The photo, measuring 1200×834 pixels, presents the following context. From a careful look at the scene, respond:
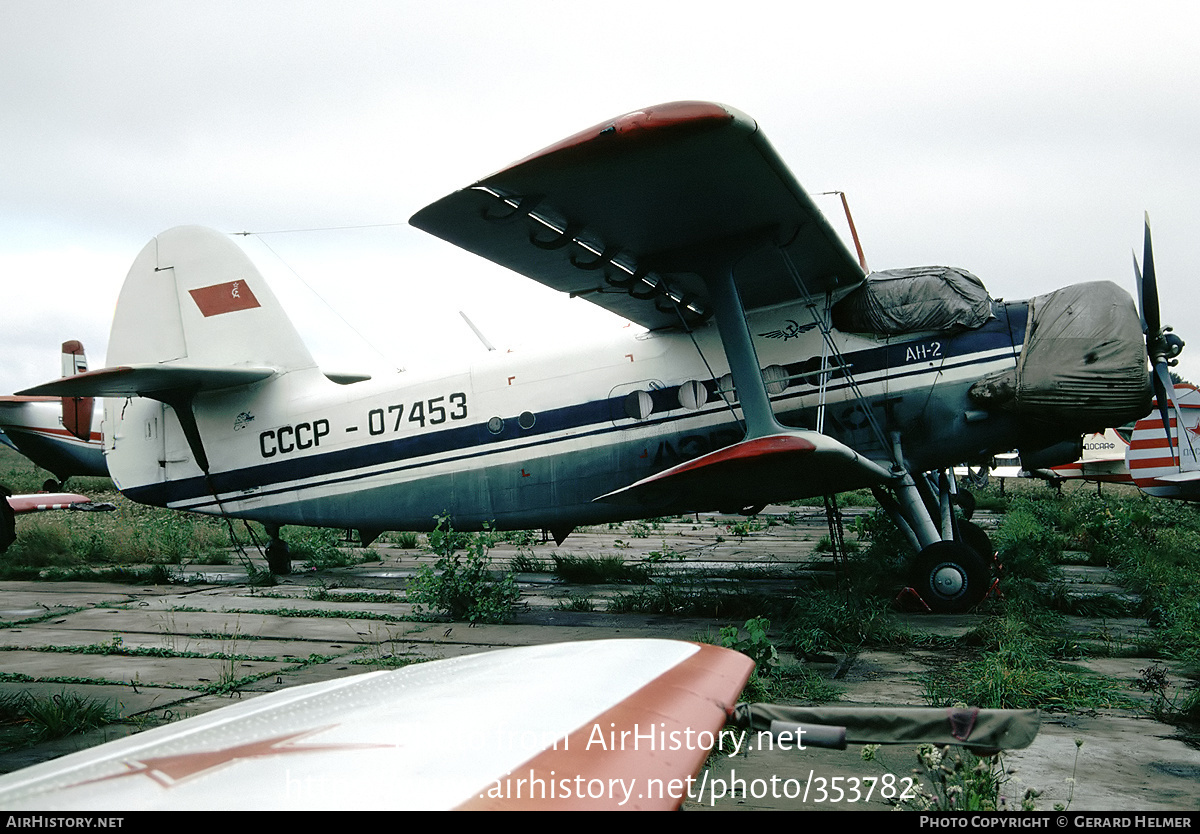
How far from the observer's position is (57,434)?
19.9 m

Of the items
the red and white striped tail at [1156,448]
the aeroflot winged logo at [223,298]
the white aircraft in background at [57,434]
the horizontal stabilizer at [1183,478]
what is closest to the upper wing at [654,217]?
the aeroflot winged logo at [223,298]

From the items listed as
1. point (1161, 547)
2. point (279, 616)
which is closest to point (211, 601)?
point (279, 616)

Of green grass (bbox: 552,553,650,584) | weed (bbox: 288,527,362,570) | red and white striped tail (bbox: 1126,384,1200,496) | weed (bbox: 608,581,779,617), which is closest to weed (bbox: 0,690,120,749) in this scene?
weed (bbox: 608,581,779,617)

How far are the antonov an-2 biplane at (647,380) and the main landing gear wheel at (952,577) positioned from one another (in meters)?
0.02

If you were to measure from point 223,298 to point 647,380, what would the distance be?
5694 millimetres

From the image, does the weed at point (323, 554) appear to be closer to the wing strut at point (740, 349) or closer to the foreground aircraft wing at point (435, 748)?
the wing strut at point (740, 349)

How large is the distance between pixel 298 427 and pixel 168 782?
8268 millimetres

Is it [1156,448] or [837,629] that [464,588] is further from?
[1156,448]

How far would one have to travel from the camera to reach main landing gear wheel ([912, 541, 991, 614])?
6.50 metres

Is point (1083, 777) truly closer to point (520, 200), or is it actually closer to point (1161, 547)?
point (520, 200)

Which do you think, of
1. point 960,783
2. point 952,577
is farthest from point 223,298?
point 960,783

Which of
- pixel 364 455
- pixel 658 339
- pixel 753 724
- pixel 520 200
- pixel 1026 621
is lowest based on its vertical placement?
pixel 1026 621

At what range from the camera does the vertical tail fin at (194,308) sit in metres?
9.56

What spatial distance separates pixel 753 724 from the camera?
1.71 meters
